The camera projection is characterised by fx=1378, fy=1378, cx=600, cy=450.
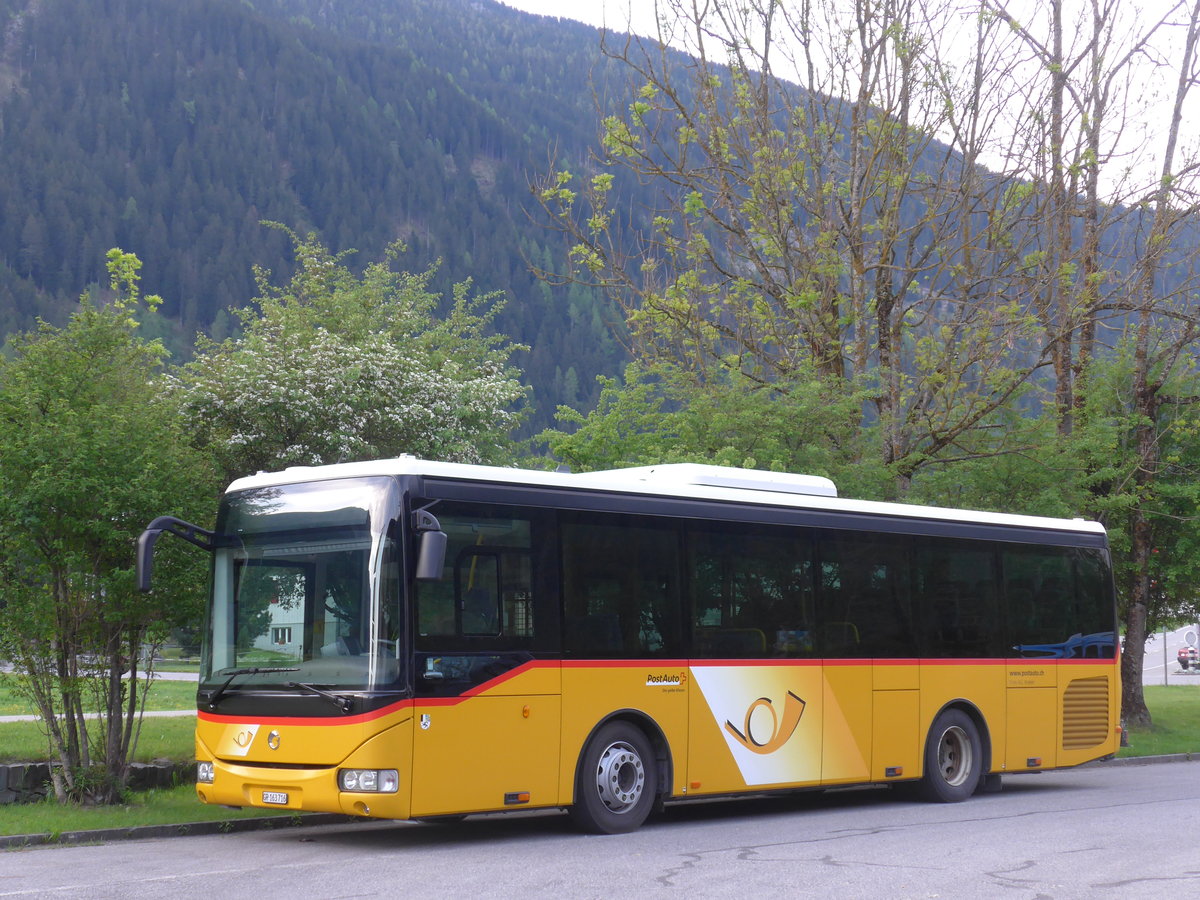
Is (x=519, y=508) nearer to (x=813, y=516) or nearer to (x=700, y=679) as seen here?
(x=700, y=679)

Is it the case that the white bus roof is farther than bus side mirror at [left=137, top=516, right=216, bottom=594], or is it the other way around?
the white bus roof

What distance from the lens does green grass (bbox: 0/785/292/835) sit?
11734 millimetres

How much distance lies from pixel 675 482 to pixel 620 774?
291 centimetres

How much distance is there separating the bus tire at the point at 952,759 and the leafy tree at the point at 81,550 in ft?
27.1

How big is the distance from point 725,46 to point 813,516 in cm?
1135

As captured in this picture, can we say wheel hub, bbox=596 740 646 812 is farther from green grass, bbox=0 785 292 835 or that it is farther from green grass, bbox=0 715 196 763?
green grass, bbox=0 715 196 763

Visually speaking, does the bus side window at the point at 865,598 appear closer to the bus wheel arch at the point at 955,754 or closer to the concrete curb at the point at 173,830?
the bus wheel arch at the point at 955,754

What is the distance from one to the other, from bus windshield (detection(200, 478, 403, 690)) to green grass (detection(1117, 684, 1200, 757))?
673 inches

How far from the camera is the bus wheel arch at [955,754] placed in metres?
15.7

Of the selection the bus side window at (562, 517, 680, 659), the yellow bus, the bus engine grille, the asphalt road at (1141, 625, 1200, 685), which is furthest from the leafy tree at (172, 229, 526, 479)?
the asphalt road at (1141, 625, 1200, 685)

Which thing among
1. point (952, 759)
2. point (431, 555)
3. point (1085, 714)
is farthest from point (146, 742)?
point (1085, 714)

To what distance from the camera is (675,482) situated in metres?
13.5

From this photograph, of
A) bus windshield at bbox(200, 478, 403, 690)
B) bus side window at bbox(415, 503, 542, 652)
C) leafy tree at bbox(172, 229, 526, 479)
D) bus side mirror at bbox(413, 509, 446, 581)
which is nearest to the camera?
bus side mirror at bbox(413, 509, 446, 581)

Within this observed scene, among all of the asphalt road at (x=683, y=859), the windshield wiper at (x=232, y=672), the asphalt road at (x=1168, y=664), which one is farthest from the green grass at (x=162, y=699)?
the asphalt road at (x=1168, y=664)
